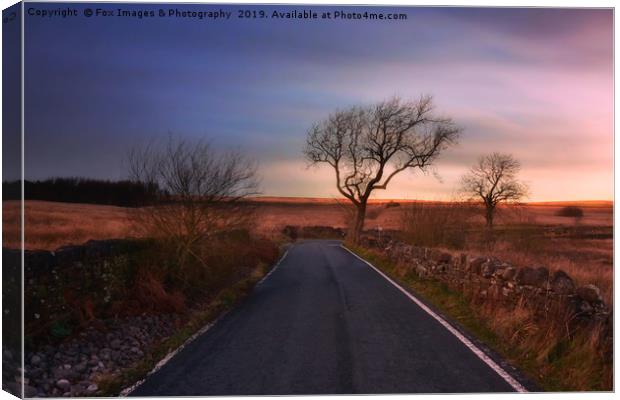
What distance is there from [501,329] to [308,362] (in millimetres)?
3499

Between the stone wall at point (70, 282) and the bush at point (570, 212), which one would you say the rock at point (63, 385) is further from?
the bush at point (570, 212)

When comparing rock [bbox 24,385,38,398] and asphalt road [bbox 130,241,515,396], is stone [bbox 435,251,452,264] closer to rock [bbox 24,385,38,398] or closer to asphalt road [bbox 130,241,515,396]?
asphalt road [bbox 130,241,515,396]

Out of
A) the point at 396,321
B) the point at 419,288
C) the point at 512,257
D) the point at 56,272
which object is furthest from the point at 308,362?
the point at 512,257

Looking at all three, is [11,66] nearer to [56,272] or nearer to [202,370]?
[56,272]

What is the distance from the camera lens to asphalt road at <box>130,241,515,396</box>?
6438 mm

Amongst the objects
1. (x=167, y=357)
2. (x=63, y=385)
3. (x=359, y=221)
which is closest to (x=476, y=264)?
(x=167, y=357)

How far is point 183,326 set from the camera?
969 centimetres

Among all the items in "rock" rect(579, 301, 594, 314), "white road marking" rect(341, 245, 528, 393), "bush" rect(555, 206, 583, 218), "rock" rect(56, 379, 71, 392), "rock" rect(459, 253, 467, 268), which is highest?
"bush" rect(555, 206, 583, 218)

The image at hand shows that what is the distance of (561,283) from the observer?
884 centimetres

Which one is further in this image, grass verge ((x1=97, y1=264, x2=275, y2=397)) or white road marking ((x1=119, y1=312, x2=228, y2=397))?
grass verge ((x1=97, y1=264, x2=275, y2=397))

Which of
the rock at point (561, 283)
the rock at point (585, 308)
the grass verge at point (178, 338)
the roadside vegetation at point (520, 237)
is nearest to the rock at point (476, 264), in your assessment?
the roadside vegetation at point (520, 237)

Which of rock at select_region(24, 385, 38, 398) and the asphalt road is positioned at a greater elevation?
the asphalt road

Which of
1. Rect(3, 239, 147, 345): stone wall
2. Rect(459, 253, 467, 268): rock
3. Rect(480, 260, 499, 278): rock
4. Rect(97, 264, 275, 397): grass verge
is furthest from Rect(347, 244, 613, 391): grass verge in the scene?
Rect(3, 239, 147, 345): stone wall

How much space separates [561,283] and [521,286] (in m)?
1.23
